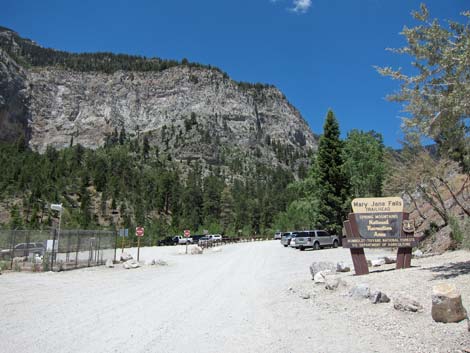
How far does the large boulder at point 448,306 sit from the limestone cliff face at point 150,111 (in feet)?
491

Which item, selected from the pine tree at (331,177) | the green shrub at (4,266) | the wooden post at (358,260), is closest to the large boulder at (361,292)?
the wooden post at (358,260)

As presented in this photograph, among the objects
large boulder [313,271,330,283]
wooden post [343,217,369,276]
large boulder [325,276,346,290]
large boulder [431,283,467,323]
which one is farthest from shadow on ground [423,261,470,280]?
large boulder [431,283,467,323]

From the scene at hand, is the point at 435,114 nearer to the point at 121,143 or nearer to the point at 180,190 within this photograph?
the point at 180,190

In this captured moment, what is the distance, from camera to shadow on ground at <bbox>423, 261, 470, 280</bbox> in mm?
9713

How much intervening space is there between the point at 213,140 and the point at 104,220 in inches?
3345

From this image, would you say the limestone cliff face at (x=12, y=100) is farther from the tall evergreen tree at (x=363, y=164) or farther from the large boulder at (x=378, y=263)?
the large boulder at (x=378, y=263)

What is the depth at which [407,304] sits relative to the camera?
756 cm

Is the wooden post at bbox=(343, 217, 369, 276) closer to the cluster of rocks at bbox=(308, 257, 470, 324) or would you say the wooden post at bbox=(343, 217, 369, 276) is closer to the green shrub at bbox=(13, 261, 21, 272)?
the cluster of rocks at bbox=(308, 257, 470, 324)

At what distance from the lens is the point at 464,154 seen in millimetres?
14016

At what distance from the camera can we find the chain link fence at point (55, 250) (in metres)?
21.2

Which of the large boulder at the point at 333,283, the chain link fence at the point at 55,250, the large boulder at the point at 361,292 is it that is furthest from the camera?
the chain link fence at the point at 55,250

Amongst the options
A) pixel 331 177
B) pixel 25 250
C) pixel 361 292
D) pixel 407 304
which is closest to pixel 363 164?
pixel 331 177

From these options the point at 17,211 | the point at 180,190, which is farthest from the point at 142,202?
the point at 17,211

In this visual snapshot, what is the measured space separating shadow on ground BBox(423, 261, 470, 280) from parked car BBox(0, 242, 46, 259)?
20867mm
